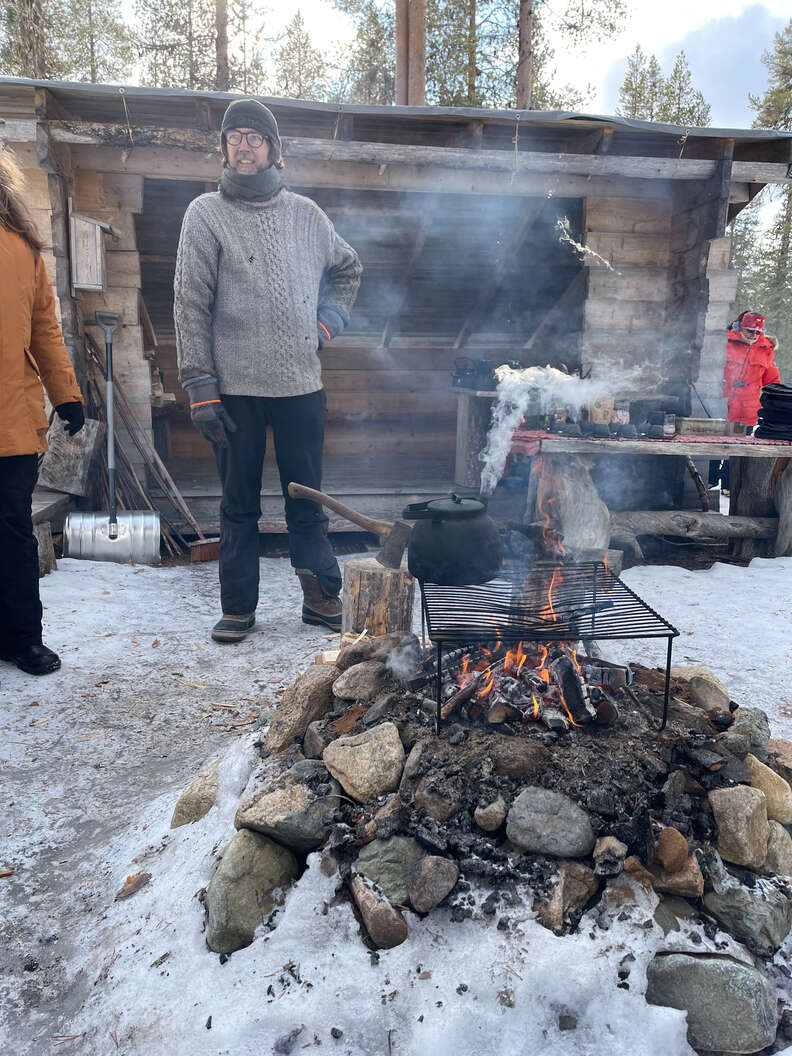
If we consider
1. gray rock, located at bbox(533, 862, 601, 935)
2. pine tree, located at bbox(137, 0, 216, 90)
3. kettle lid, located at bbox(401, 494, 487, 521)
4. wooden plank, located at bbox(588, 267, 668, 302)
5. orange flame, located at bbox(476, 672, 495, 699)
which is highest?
pine tree, located at bbox(137, 0, 216, 90)

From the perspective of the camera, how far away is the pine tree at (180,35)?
722 inches

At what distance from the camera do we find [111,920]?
221 centimetres

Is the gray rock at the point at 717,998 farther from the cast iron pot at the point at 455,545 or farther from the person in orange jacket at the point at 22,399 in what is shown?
the person in orange jacket at the point at 22,399

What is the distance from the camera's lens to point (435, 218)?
718 cm

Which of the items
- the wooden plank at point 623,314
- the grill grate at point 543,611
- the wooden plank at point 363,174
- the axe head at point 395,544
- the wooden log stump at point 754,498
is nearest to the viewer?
the grill grate at point 543,611

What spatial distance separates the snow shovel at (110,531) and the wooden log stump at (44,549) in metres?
0.47

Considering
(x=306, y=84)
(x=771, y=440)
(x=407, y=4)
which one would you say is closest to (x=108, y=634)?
(x=771, y=440)

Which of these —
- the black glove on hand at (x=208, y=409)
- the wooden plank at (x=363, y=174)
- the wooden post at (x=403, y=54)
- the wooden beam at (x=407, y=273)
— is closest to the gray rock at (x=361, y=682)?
the black glove on hand at (x=208, y=409)

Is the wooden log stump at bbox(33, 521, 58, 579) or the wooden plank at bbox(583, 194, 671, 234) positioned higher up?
the wooden plank at bbox(583, 194, 671, 234)

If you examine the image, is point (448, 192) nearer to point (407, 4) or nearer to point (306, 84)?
point (407, 4)

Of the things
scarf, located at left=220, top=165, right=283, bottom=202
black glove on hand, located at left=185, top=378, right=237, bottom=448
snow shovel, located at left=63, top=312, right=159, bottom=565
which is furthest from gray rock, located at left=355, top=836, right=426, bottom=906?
snow shovel, located at left=63, top=312, right=159, bottom=565

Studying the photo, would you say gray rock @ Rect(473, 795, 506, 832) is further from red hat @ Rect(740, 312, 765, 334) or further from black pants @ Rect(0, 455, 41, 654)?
red hat @ Rect(740, 312, 765, 334)

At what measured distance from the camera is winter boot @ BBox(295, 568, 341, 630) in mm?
4570

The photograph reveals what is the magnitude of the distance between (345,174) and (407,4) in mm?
3606
